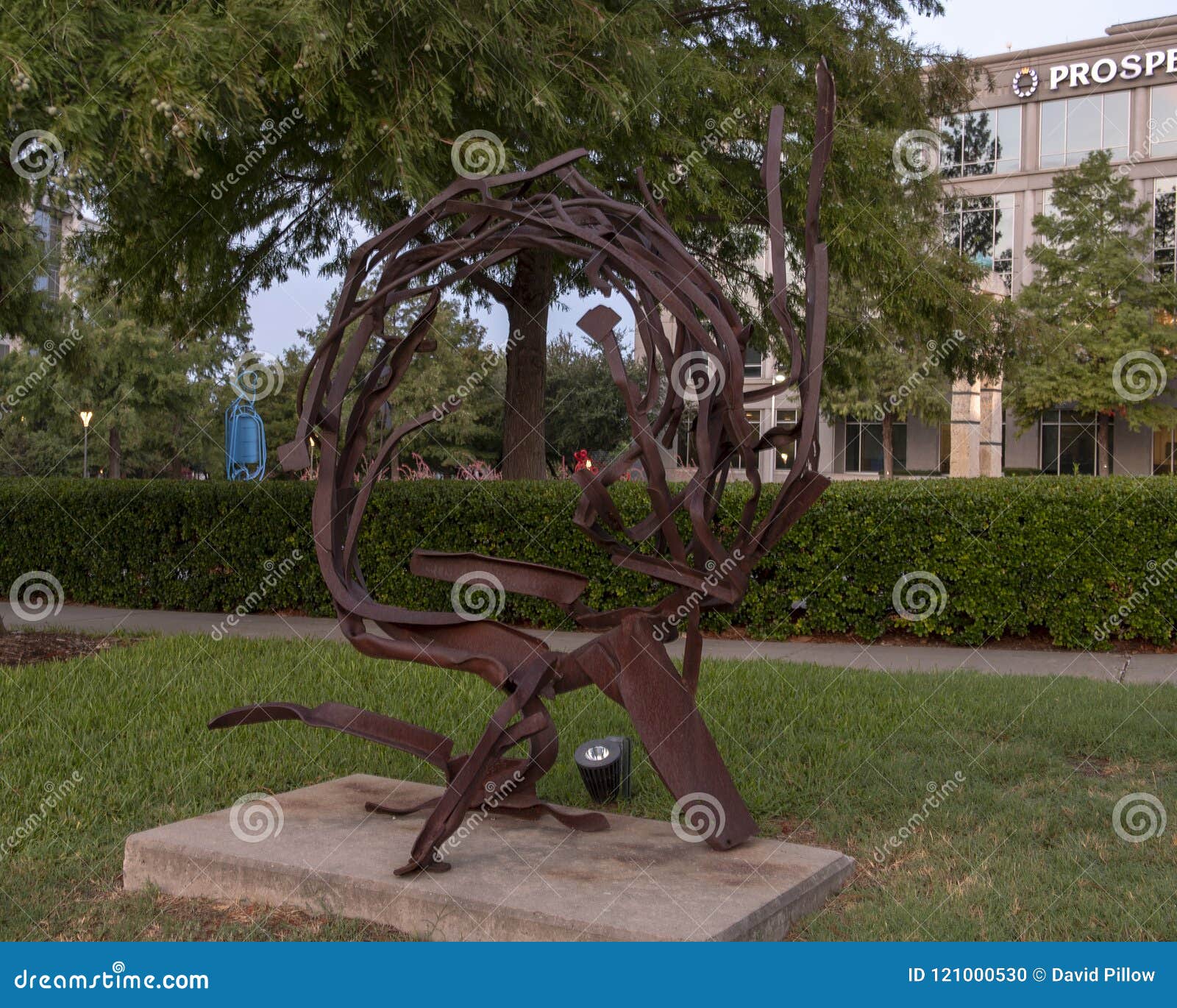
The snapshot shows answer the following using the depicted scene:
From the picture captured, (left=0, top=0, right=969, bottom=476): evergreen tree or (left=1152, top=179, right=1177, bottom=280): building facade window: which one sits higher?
(left=1152, top=179, right=1177, bottom=280): building facade window

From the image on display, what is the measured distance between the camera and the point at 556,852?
4.05 meters

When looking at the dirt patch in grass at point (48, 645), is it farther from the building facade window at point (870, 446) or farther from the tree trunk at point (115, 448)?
the building facade window at point (870, 446)

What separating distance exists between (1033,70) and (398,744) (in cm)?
4050

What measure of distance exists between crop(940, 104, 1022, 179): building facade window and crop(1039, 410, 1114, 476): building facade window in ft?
29.2

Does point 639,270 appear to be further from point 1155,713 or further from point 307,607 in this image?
point 307,607

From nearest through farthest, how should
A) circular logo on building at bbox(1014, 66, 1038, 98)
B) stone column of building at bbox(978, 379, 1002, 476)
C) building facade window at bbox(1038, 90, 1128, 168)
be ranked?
stone column of building at bbox(978, 379, 1002, 476), building facade window at bbox(1038, 90, 1128, 168), circular logo on building at bbox(1014, 66, 1038, 98)

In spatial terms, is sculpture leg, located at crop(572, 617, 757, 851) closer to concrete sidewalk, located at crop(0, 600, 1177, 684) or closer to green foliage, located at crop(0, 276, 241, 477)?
concrete sidewalk, located at crop(0, 600, 1177, 684)

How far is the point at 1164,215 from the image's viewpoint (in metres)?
37.0

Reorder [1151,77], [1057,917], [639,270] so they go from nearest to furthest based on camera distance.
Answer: [1057,917] → [639,270] → [1151,77]

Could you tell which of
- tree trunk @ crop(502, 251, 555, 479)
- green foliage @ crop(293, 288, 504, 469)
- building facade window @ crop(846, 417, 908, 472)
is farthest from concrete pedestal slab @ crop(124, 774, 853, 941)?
building facade window @ crop(846, 417, 908, 472)

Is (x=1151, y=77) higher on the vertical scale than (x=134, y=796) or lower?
higher

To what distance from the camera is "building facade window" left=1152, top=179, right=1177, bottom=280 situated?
36.7 meters

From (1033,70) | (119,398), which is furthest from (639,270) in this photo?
(1033,70)

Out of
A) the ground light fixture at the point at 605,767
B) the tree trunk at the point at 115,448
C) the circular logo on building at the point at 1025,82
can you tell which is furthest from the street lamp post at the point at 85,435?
the circular logo on building at the point at 1025,82
